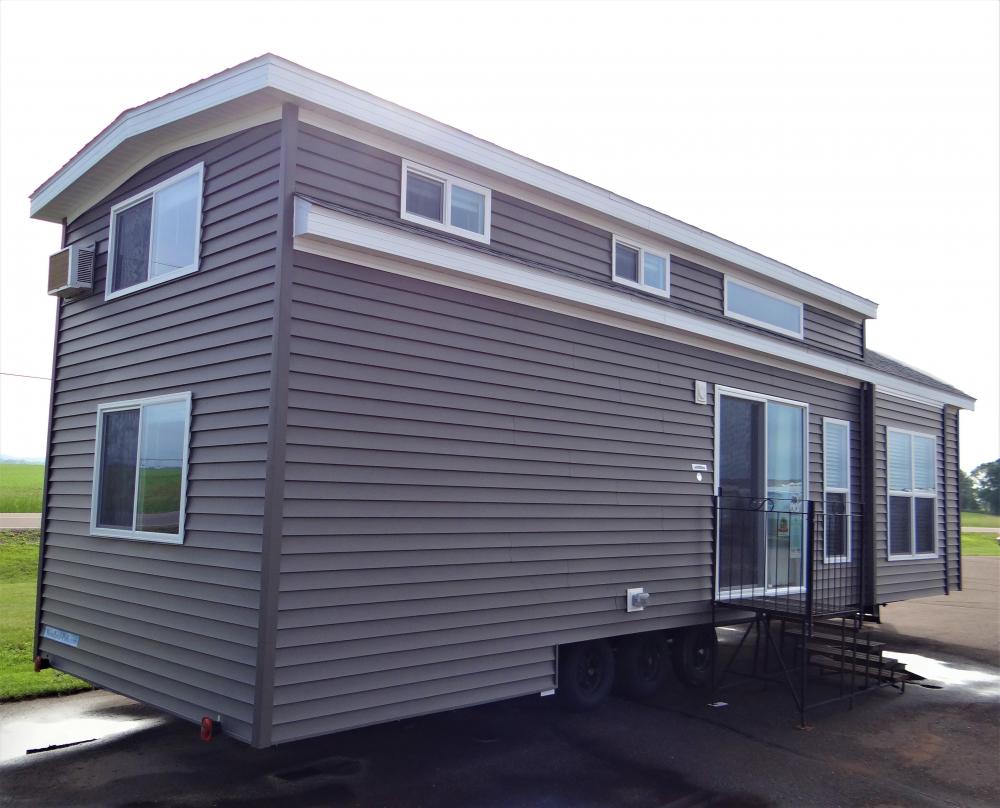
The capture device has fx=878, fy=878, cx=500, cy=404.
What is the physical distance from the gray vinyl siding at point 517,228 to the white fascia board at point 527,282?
0.21 meters

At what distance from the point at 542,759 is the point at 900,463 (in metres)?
7.54

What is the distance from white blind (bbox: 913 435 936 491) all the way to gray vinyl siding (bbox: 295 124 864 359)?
8.31ft

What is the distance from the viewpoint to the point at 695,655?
9.07 metres

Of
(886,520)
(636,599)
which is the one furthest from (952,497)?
(636,599)

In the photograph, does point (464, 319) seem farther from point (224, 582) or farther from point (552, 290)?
point (224, 582)

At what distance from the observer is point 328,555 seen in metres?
5.67

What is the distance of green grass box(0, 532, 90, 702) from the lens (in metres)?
8.27

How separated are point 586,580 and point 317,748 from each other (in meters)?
2.52

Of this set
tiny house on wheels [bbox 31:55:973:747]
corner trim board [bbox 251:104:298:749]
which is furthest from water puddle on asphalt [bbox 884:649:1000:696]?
corner trim board [bbox 251:104:298:749]

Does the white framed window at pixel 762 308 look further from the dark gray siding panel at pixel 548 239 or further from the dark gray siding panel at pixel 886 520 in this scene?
the dark gray siding panel at pixel 548 239

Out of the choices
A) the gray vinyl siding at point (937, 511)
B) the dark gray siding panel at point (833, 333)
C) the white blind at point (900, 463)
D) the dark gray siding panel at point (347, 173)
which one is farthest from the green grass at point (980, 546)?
the dark gray siding panel at point (347, 173)

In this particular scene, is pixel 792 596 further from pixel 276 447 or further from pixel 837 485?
pixel 276 447

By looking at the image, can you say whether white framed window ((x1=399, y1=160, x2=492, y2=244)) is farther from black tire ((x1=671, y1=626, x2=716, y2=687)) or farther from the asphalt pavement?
black tire ((x1=671, y1=626, x2=716, y2=687))

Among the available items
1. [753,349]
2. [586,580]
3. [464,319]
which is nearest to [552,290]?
[464,319]
